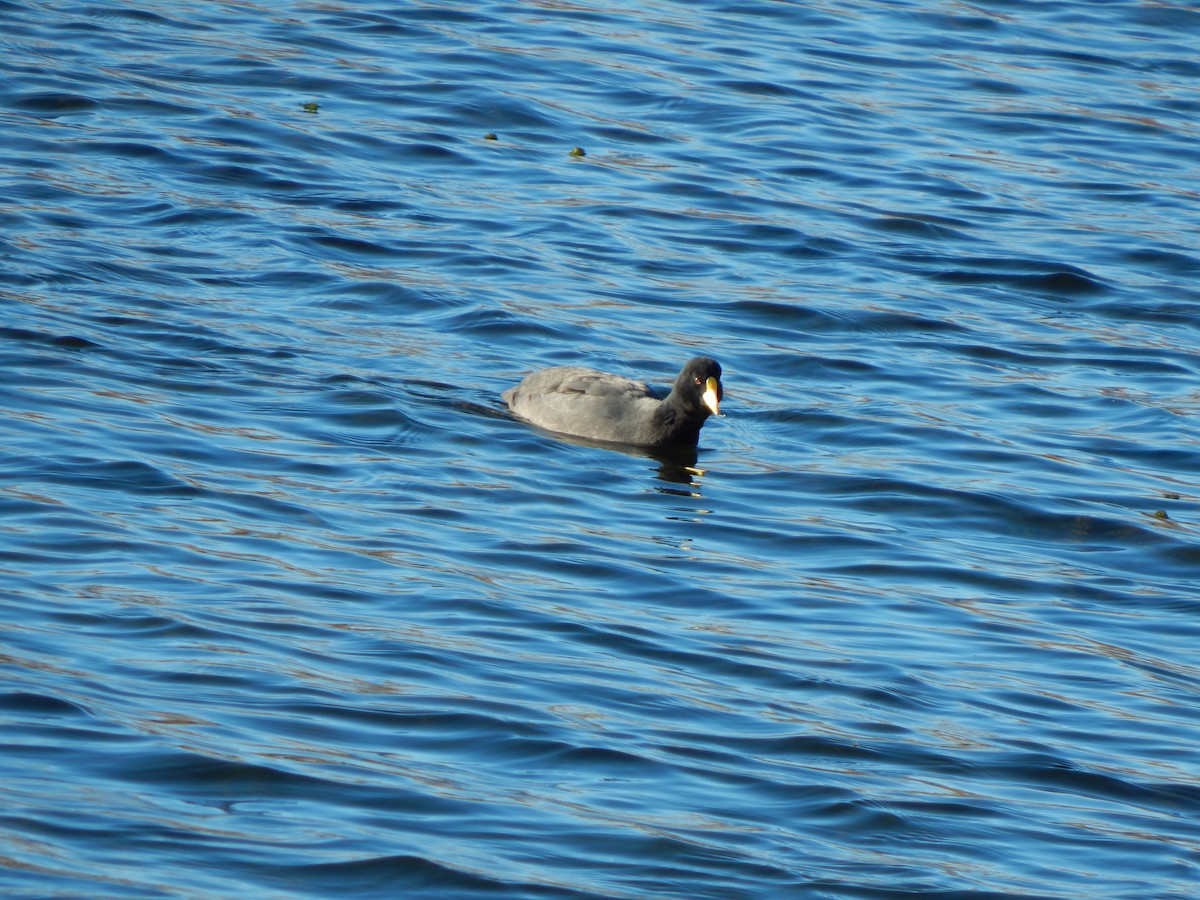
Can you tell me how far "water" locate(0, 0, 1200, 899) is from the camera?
6.33 metres

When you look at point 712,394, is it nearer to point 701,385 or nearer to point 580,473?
point 701,385

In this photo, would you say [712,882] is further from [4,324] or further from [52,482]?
[4,324]

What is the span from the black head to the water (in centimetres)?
36

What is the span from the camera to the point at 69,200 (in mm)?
14305

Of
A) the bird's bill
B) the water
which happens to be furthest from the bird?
the water

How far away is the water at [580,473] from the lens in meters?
6.33

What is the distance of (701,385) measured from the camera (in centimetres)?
1130

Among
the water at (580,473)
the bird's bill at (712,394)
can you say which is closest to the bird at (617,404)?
the bird's bill at (712,394)

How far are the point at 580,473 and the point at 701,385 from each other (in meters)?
0.92

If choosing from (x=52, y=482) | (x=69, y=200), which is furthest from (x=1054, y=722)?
(x=69, y=200)

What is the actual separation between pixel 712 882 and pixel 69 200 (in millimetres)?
9832

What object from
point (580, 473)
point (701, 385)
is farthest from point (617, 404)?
point (580, 473)

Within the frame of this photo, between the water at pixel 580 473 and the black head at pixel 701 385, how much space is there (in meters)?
0.36

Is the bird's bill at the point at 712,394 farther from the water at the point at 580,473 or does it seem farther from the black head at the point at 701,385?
the water at the point at 580,473
